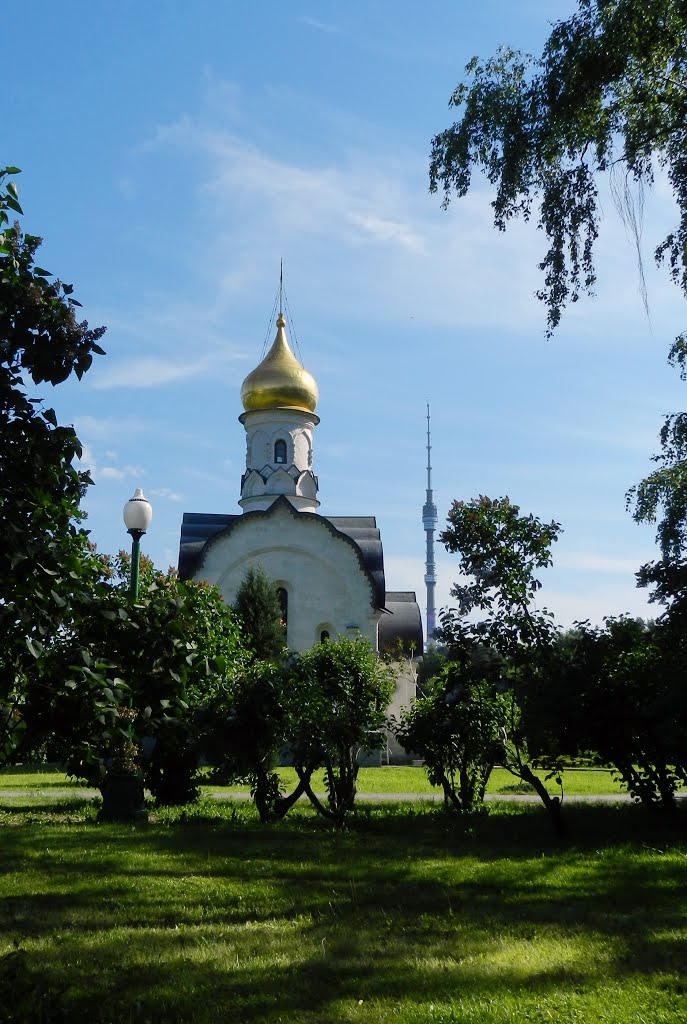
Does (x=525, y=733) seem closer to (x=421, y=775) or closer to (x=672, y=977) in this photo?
(x=672, y=977)

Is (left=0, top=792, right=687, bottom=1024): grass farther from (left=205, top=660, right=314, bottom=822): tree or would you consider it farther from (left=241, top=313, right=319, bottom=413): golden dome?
(left=241, top=313, right=319, bottom=413): golden dome

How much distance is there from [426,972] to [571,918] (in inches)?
60.1

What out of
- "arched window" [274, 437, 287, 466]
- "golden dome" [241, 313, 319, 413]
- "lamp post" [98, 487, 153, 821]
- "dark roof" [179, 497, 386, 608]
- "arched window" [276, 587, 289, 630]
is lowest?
"lamp post" [98, 487, 153, 821]

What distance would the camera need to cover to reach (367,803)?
13250 mm

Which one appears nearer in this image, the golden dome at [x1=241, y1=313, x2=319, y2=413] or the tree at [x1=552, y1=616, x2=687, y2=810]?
the tree at [x1=552, y1=616, x2=687, y2=810]

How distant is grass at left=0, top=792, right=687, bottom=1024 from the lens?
13.2ft

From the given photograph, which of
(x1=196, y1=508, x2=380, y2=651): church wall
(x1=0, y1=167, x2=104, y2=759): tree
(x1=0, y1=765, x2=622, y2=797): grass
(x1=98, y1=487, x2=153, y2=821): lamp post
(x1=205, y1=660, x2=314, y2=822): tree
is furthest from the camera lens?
(x1=196, y1=508, x2=380, y2=651): church wall

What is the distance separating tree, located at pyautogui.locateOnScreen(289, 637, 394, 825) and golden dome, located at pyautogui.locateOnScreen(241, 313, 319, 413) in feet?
63.8

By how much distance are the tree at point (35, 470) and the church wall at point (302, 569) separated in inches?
911

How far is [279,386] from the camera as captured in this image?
2980 cm

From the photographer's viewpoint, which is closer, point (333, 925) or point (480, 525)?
point (333, 925)

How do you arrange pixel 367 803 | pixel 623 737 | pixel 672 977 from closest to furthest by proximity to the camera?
pixel 672 977 → pixel 623 737 → pixel 367 803

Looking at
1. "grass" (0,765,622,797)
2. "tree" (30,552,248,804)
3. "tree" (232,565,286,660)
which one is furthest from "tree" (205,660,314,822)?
"tree" (232,565,286,660)

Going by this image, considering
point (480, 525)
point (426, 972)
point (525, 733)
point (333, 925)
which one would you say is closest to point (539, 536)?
point (480, 525)
